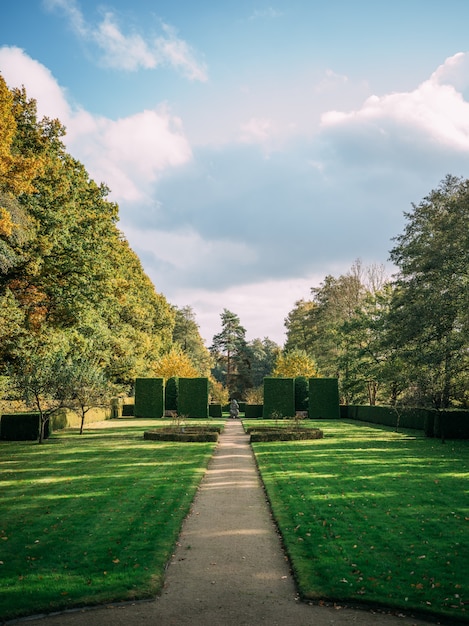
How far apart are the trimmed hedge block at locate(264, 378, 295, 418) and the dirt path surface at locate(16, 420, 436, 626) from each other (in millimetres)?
28697

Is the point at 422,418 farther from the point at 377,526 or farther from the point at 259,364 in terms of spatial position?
the point at 259,364

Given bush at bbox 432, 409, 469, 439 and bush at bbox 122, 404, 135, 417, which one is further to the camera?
bush at bbox 122, 404, 135, 417

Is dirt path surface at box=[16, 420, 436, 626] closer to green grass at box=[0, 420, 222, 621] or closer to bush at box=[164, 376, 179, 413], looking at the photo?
green grass at box=[0, 420, 222, 621]

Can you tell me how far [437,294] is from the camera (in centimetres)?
2475

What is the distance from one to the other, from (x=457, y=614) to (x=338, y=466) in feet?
31.7

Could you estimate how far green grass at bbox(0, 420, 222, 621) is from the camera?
19.7ft

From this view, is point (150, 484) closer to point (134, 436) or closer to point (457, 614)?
point (457, 614)

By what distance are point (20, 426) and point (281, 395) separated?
66.9ft

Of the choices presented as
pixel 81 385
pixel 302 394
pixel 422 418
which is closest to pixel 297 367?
pixel 302 394

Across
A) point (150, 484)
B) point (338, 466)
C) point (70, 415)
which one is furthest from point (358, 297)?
point (150, 484)

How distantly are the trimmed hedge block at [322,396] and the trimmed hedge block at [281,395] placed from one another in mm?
2055

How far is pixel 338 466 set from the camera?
14.9 metres

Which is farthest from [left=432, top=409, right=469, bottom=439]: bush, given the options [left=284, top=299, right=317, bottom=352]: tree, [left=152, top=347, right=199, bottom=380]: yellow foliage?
[left=284, top=299, right=317, bottom=352]: tree

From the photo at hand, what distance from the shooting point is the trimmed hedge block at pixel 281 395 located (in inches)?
1512
